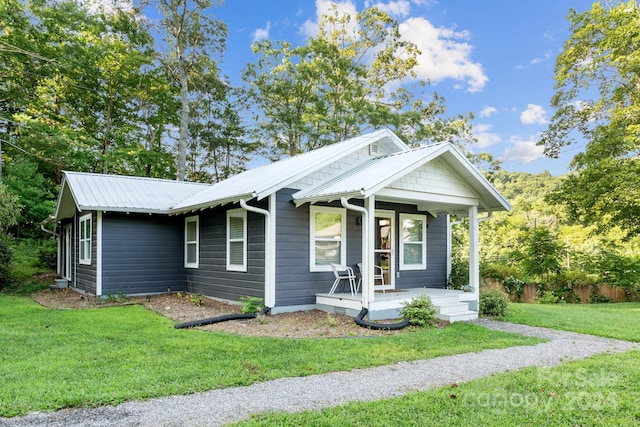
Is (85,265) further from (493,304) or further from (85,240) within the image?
(493,304)

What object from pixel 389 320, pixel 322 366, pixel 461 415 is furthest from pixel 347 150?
pixel 461 415

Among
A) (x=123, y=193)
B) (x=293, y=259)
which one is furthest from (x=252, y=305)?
(x=123, y=193)

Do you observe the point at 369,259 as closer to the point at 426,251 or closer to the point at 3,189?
the point at 426,251

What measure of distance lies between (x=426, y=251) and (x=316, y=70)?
1475 centimetres

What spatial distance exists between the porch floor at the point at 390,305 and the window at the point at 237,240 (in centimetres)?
196

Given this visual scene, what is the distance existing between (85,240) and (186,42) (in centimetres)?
1477

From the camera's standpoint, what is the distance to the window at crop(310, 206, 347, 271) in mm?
9008

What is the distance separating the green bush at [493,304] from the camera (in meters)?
8.97

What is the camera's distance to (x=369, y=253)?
764cm

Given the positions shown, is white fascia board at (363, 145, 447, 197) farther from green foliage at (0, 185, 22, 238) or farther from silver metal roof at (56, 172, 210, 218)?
green foliage at (0, 185, 22, 238)

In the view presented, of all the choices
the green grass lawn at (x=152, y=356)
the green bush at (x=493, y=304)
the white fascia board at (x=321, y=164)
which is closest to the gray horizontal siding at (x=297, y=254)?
the white fascia board at (x=321, y=164)

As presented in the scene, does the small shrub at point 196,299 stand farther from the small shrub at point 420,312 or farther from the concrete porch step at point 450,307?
the concrete porch step at point 450,307

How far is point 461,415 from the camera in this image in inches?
135

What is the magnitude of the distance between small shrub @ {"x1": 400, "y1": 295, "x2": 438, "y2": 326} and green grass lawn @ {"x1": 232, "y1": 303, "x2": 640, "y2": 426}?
2.79 meters
